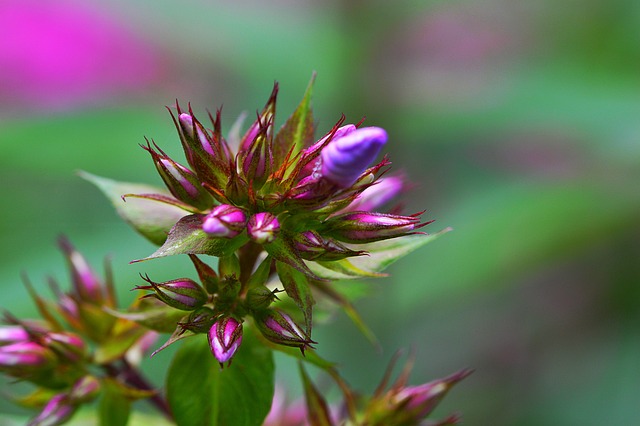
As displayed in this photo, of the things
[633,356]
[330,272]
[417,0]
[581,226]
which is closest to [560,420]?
[633,356]

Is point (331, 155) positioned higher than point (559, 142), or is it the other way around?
point (331, 155)

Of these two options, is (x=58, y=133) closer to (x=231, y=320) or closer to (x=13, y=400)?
(x=13, y=400)

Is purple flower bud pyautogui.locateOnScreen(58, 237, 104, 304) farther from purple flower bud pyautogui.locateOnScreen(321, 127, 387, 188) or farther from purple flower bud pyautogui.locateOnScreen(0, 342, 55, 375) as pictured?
purple flower bud pyautogui.locateOnScreen(321, 127, 387, 188)

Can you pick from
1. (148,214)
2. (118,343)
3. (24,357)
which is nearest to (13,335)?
(24,357)

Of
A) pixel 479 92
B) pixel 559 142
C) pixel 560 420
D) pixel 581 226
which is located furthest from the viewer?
pixel 559 142

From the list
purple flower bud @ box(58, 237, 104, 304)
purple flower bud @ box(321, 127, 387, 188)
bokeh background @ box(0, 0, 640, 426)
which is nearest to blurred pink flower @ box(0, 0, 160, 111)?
bokeh background @ box(0, 0, 640, 426)

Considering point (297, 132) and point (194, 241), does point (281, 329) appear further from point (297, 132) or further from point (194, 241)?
point (297, 132)
